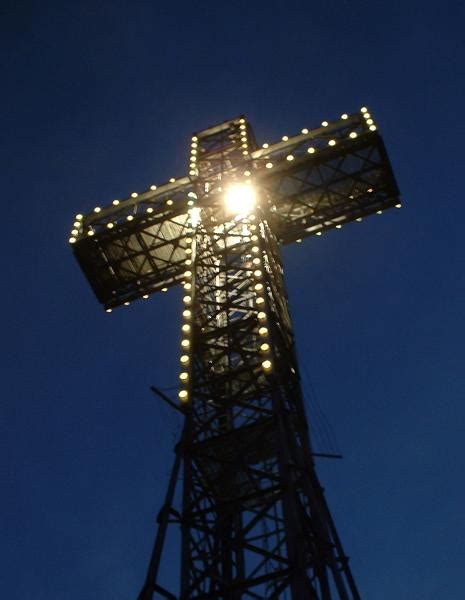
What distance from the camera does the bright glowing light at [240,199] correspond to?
1964cm

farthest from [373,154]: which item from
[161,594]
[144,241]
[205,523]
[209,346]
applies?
[161,594]

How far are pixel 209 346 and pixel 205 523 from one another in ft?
13.9

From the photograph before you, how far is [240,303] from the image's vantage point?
1778cm

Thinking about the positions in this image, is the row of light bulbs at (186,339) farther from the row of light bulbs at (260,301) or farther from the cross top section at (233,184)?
the cross top section at (233,184)

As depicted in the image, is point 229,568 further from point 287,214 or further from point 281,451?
point 287,214

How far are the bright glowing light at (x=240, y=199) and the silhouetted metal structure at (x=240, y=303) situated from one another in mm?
40

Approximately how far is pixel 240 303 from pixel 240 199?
3561mm

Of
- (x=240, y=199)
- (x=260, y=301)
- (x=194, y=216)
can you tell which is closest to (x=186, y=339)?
(x=260, y=301)

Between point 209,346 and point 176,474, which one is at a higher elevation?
point 209,346

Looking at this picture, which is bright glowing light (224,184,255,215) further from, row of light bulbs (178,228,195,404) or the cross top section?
row of light bulbs (178,228,195,404)

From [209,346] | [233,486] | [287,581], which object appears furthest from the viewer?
[209,346]

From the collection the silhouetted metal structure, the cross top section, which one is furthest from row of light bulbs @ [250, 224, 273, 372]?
the cross top section

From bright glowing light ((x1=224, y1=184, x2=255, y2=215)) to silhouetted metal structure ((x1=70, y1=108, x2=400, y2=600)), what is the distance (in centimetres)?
4

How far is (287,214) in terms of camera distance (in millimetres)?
22891
